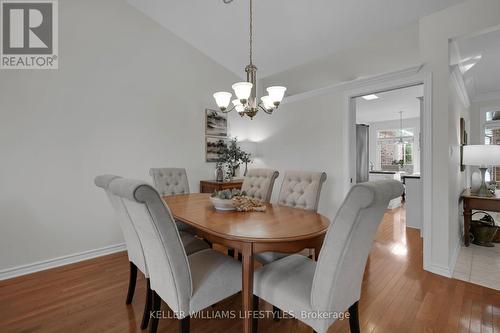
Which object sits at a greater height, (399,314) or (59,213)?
(59,213)

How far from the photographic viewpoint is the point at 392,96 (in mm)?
5094

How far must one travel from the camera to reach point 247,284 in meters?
1.33

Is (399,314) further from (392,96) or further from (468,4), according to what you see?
(392,96)

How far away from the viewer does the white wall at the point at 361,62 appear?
2.88m

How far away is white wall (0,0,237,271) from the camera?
246 cm

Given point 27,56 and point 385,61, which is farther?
point 385,61

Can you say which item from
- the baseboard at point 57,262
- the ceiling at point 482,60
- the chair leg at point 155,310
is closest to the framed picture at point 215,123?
the baseboard at point 57,262

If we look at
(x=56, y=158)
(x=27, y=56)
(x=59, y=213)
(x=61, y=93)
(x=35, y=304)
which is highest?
(x=27, y=56)

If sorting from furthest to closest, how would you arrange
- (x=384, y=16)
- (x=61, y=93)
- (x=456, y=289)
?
(x=61, y=93)
(x=384, y=16)
(x=456, y=289)

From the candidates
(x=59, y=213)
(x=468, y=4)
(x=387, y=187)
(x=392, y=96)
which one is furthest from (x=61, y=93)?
(x=392, y=96)

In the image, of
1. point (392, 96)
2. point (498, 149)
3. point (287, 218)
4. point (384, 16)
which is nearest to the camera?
point (287, 218)

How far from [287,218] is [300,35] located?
99.6 inches

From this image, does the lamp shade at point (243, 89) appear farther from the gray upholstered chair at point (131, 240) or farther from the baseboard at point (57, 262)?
the baseboard at point (57, 262)

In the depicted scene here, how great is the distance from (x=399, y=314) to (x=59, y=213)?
3.45m
